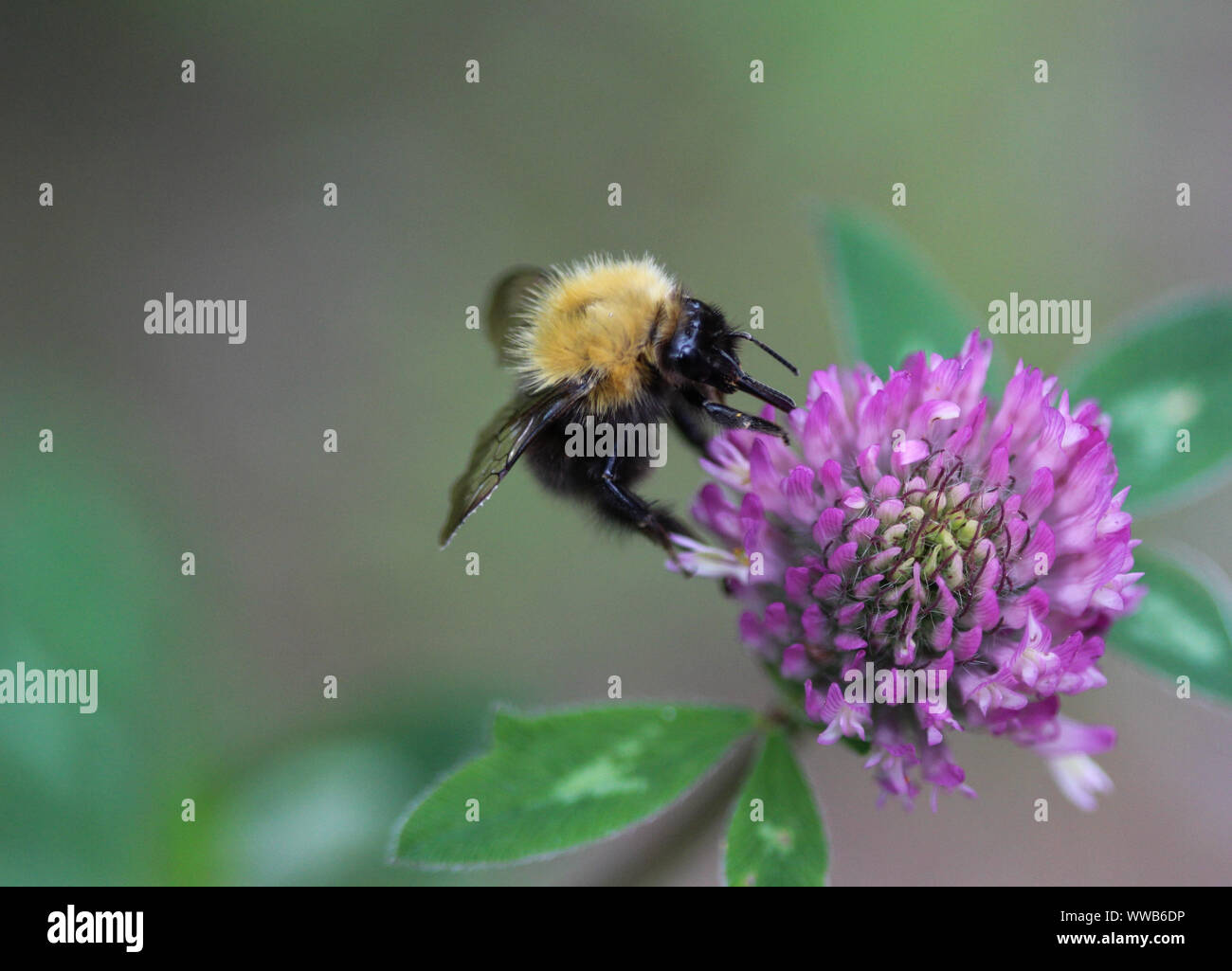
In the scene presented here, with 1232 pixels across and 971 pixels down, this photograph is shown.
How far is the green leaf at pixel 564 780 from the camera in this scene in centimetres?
236

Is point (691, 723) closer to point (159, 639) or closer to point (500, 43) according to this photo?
point (159, 639)

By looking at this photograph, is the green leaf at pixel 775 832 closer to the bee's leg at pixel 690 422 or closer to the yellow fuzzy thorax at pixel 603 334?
the bee's leg at pixel 690 422

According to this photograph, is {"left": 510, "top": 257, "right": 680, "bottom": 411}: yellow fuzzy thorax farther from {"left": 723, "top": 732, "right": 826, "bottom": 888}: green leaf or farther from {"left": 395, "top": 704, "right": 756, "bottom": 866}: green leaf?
{"left": 723, "top": 732, "right": 826, "bottom": 888}: green leaf

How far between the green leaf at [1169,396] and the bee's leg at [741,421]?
105cm

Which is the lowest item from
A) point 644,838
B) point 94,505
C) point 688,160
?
point 644,838

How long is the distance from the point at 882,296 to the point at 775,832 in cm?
145

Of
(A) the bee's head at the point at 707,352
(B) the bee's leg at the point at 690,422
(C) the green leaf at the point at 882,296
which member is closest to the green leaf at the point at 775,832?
(B) the bee's leg at the point at 690,422

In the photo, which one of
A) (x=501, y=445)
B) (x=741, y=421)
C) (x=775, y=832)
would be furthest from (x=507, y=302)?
(x=775, y=832)

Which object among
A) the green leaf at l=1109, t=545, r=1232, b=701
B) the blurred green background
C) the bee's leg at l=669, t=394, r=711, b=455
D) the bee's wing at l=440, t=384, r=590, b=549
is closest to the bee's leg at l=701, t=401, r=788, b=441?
the bee's leg at l=669, t=394, r=711, b=455

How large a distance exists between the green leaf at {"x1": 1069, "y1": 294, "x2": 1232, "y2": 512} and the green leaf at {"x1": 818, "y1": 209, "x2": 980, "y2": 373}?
0.41m

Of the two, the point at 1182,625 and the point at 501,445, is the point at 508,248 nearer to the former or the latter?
the point at 501,445

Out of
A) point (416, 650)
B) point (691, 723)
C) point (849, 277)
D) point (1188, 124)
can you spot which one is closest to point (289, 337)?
point (416, 650)

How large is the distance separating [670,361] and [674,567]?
0.43 meters

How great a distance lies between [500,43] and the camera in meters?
5.94
